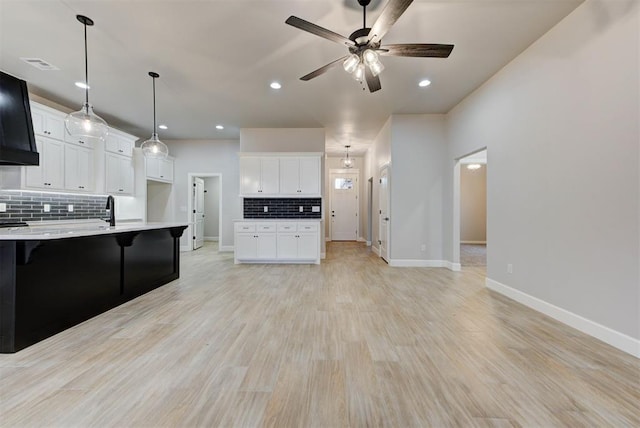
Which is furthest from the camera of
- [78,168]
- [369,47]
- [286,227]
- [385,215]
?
[385,215]

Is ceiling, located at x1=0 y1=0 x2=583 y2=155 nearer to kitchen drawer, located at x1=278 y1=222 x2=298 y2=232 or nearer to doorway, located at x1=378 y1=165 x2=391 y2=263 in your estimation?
doorway, located at x1=378 y1=165 x2=391 y2=263

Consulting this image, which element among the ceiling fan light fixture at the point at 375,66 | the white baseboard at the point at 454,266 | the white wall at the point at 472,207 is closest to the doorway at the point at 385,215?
the white baseboard at the point at 454,266

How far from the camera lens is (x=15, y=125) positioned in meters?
3.67

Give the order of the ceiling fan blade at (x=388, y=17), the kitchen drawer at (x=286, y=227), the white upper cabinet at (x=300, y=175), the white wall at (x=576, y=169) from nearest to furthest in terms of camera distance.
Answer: the ceiling fan blade at (x=388, y=17)
the white wall at (x=576, y=169)
the kitchen drawer at (x=286, y=227)
the white upper cabinet at (x=300, y=175)

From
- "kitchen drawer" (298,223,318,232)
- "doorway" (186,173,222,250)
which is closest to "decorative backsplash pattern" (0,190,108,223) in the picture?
"doorway" (186,173,222,250)

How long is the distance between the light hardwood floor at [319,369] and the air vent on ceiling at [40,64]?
3.33 metres

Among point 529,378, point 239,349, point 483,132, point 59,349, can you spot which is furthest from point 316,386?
point 483,132

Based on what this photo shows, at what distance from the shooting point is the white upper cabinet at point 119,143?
558 centimetres

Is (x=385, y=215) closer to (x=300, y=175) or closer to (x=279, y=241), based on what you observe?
(x=300, y=175)

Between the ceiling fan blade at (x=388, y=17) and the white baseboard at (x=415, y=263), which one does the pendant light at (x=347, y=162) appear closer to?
the white baseboard at (x=415, y=263)

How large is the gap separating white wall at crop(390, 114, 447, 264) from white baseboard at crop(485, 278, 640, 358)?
1889mm

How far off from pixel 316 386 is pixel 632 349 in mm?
2460

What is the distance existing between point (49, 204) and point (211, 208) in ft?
18.7

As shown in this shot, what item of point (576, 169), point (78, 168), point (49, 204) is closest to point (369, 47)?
point (576, 169)
